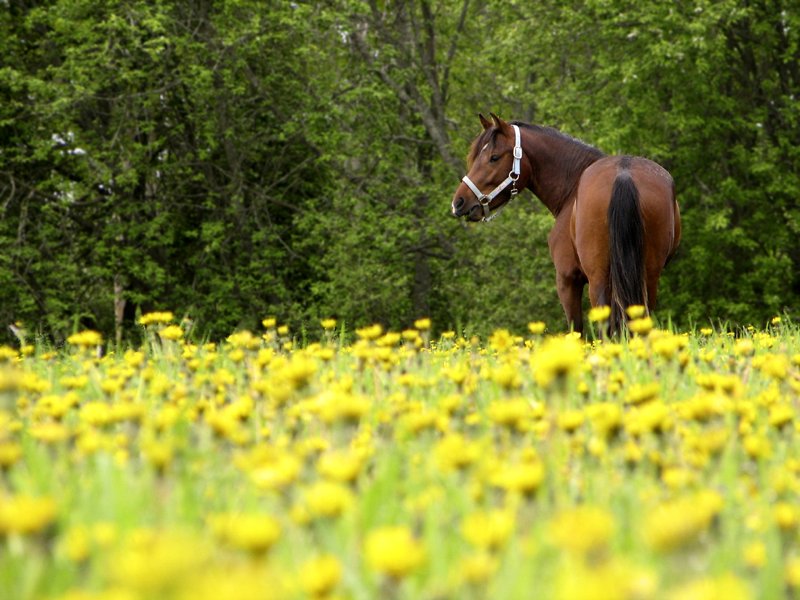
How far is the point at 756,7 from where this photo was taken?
20.2 metres

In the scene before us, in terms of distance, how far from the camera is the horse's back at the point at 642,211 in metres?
6.93

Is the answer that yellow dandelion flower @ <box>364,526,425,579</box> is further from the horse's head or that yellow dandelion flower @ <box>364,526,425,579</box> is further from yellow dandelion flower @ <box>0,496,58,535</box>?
the horse's head

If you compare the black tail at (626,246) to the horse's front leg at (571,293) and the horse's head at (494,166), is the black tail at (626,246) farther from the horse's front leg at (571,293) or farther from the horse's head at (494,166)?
the horse's head at (494,166)

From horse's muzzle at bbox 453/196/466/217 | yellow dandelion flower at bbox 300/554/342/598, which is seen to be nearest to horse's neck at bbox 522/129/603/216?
horse's muzzle at bbox 453/196/466/217

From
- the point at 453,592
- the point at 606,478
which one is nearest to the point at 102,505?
the point at 453,592

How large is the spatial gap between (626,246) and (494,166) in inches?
99.6

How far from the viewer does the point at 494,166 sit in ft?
28.9

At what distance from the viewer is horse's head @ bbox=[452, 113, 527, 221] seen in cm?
873

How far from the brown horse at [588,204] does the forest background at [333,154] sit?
33.6ft

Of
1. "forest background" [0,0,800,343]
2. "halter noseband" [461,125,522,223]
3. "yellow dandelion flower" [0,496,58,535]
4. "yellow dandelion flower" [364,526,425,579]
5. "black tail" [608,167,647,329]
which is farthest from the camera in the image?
"forest background" [0,0,800,343]

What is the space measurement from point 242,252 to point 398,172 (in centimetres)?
397

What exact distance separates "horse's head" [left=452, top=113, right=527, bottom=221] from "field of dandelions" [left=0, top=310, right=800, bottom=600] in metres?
5.57

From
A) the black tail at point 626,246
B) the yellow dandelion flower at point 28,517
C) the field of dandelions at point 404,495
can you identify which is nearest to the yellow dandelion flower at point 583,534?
the field of dandelions at point 404,495

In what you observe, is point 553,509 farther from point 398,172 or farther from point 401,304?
point 398,172
